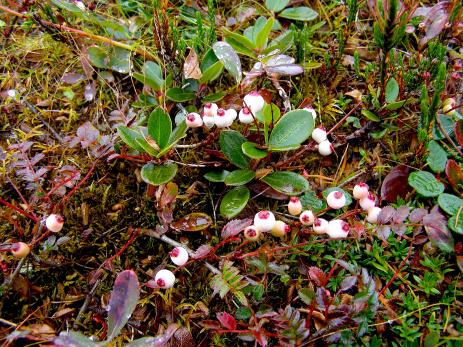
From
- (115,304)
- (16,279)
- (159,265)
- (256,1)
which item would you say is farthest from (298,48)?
(16,279)

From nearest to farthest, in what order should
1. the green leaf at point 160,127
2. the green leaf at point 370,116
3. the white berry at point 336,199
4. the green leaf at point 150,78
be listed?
the white berry at point 336,199, the green leaf at point 160,127, the green leaf at point 370,116, the green leaf at point 150,78

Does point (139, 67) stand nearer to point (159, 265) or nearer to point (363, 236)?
point (159, 265)

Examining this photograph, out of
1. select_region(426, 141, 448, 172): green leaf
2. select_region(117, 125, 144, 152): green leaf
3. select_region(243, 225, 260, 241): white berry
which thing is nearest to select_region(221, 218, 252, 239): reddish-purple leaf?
select_region(243, 225, 260, 241): white berry

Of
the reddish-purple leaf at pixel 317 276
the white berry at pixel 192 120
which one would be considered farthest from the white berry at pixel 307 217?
the white berry at pixel 192 120

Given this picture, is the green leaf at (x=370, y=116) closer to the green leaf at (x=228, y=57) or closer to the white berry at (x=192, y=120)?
the green leaf at (x=228, y=57)

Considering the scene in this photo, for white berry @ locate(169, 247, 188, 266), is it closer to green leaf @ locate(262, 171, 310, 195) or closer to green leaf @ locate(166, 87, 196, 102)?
green leaf @ locate(262, 171, 310, 195)

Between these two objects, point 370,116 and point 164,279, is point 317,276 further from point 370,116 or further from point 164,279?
point 370,116

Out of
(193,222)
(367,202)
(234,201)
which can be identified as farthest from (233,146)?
(367,202)
